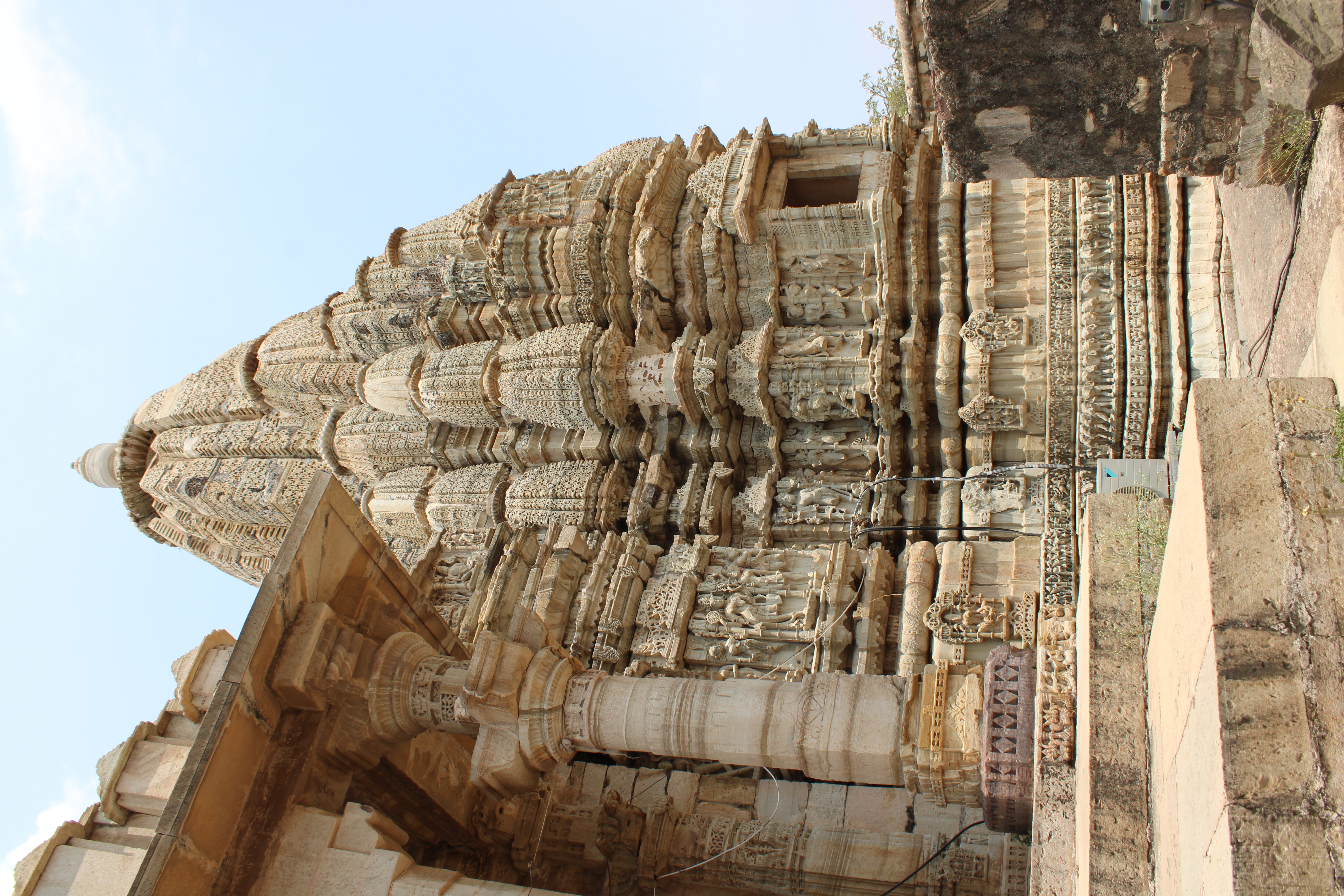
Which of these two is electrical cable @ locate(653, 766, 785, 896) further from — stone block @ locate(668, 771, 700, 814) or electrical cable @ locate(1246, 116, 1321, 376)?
electrical cable @ locate(1246, 116, 1321, 376)

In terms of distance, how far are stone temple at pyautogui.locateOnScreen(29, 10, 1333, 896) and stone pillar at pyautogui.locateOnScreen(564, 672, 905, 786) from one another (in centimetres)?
3

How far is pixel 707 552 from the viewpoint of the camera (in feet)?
32.0

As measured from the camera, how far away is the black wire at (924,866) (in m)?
7.28

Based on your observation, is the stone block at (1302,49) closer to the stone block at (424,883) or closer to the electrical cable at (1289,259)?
the electrical cable at (1289,259)

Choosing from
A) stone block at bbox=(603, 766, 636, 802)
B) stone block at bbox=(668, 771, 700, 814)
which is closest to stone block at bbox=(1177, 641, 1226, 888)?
stone block at bbox=(668, 771, 700, 814)


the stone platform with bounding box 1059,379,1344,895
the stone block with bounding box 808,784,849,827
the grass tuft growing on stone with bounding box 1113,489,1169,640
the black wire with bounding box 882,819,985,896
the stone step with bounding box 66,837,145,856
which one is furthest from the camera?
the stone block with bounding box 808,784,849,827

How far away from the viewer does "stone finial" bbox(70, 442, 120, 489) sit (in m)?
19.7

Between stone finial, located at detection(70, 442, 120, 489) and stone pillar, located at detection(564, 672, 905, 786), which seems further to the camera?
stone finial, located at detection(70, 442, 120, 489)

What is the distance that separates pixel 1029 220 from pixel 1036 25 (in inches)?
199

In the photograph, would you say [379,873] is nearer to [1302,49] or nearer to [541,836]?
[541,836]

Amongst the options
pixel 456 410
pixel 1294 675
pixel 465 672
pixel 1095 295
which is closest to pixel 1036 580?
pixel 1095 295

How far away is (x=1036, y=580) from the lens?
8.21 meters

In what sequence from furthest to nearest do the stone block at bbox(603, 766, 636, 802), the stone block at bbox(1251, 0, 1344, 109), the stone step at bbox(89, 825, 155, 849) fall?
the stone block at bbox(603, 766, 636, 802) → the stone step at bbox(89, 825, 155, 849) → the stone block at bbox(1251, 0, 1344, 109)

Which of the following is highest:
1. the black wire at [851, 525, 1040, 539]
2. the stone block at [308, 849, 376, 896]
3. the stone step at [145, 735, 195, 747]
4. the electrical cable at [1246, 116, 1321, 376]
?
the black wire at [851, 525, 1040, 539]
